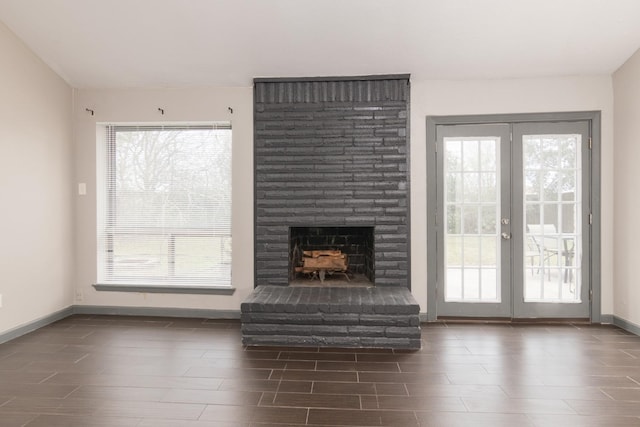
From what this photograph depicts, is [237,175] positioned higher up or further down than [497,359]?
higher up

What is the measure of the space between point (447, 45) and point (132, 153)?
3.34 metres

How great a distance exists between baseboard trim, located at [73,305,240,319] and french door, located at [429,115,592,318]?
7.21 ft

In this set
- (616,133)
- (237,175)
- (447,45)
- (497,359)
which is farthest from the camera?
(237,175)

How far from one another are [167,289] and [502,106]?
3877 millimetres

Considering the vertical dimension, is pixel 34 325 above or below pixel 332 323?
below

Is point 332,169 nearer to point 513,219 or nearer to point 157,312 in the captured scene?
point 513,219

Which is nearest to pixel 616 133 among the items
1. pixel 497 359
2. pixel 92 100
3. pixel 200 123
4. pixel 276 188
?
pixel 497 359

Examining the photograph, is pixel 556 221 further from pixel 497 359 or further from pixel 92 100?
pixel 92 100

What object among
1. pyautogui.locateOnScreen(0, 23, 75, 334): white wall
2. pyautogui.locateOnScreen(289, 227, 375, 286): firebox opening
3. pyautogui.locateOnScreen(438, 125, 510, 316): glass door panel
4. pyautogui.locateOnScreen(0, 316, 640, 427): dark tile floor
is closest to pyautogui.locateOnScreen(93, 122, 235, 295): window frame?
pyautogui.locateOnScreen(0, 23, 75, 334): white wall

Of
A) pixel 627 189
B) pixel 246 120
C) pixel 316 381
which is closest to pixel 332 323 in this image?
pixel 316 381

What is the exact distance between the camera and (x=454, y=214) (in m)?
3.95

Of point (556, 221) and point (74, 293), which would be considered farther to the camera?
point (74, 293)

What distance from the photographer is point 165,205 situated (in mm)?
4184

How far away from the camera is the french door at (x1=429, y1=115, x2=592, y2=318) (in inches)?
152
